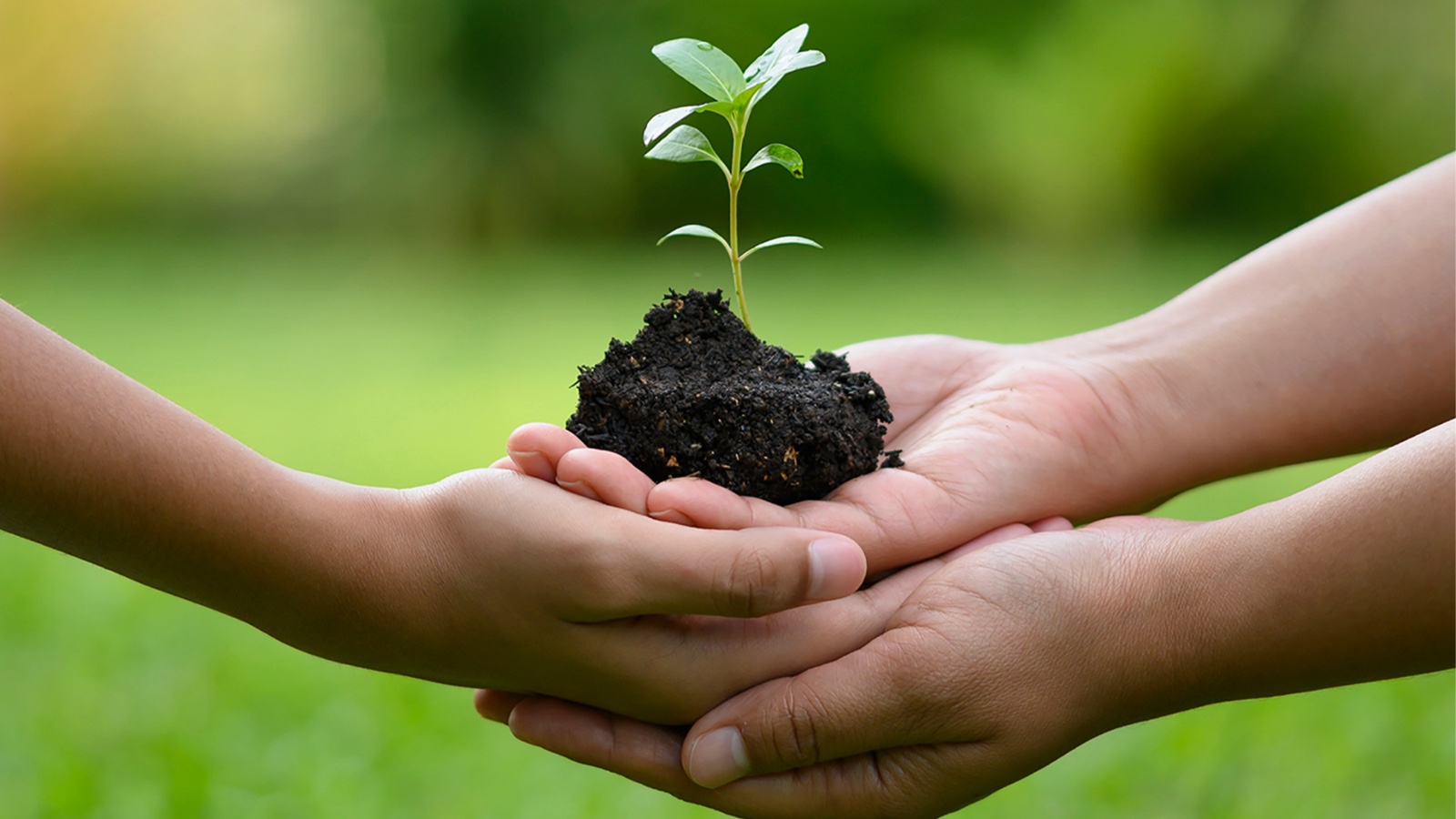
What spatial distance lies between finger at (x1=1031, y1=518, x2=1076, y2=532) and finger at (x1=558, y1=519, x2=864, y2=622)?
48 centimetres

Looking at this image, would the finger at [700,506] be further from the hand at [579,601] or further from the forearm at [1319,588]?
the forearm at [1319,588]

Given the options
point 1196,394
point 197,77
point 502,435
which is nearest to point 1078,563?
point 1196,394

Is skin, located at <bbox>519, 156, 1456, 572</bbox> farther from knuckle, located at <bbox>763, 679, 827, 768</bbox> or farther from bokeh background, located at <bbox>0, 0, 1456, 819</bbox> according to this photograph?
bokeh background, located at <bbox>0, 0, 1456, 819</bbox>

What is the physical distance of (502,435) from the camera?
3639 mm

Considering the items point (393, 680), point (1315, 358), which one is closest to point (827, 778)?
point (1315, 358)

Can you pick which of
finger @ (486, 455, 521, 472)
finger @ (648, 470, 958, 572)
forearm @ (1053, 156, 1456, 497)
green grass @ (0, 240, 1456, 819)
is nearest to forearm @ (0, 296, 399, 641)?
finger @ (486, 455, 521, 472)

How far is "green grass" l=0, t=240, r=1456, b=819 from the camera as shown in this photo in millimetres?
2027

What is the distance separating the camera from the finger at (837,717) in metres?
1.21

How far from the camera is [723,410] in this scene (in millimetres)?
1343

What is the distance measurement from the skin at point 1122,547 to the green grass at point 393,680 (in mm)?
731

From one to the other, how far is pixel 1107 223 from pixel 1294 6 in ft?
5.64

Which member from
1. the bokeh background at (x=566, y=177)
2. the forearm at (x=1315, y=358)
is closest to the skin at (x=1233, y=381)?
the forearm at (x=1315, y=358)

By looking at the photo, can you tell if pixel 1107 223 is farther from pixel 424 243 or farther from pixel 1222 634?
pixel 1222 634

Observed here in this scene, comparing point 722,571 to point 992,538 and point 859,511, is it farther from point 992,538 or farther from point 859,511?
point 992,538
